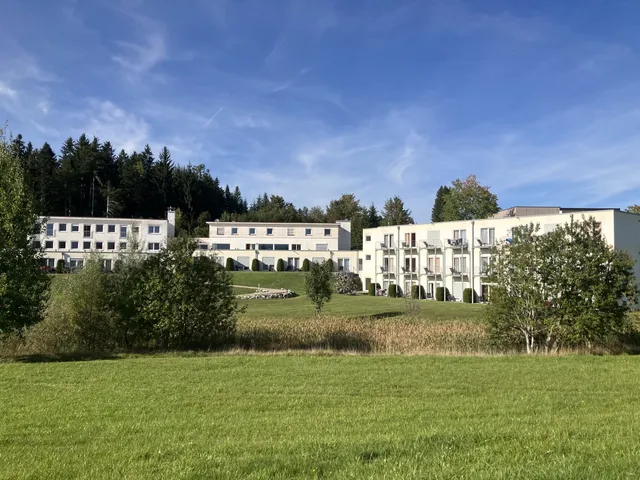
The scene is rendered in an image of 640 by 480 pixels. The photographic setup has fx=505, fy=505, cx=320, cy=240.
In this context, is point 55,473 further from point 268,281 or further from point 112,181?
point 112,181

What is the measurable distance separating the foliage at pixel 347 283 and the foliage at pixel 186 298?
3432 cm

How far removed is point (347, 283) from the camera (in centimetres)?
5512

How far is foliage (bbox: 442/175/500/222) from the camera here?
76812 mm

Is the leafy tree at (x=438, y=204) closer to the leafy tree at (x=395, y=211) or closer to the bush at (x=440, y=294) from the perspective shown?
the leafy tree at (x=395, y=211)

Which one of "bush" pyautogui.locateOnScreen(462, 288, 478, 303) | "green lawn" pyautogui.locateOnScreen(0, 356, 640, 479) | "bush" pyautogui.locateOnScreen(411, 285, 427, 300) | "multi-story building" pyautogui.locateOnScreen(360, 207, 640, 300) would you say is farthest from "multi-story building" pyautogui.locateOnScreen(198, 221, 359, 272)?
"green lawn" pyautogui.locateOnScreen(0, 356, 640, 479)

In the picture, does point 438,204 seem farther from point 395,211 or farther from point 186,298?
point 186,298

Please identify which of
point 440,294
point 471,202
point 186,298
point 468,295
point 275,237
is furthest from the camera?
point 471,202

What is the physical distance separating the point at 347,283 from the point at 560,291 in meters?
37.4

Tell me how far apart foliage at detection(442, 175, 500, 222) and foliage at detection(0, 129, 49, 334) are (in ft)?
221

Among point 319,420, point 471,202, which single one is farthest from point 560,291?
point 471,202

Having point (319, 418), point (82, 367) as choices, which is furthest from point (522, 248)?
point (82, 367)

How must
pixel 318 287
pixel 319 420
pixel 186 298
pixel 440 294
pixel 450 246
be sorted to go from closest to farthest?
pixel 319 420
pixel 186 298
pixel 318 287
pixel 440 294
pixel 450 246

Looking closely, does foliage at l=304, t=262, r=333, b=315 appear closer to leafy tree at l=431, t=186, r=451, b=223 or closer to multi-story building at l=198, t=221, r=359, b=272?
multi-story building at l=198, t=221, r=359, b=272

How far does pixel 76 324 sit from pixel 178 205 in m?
82.9
